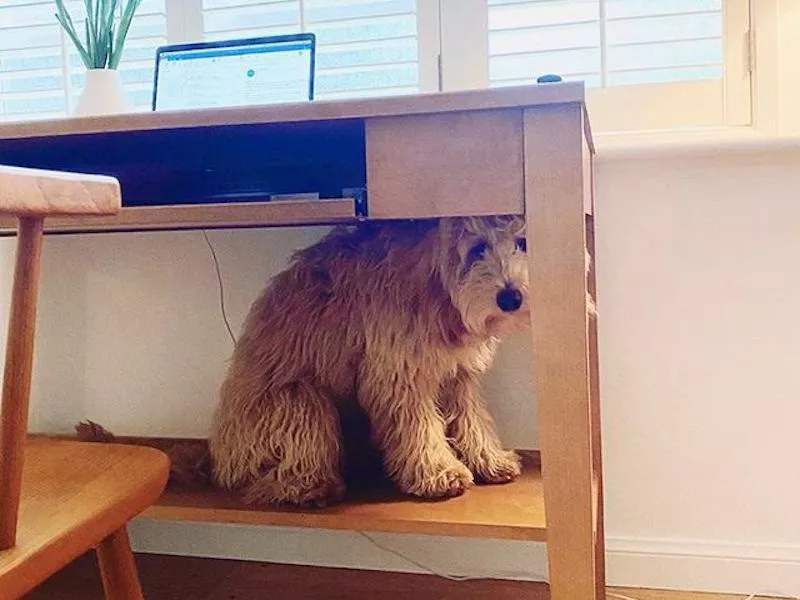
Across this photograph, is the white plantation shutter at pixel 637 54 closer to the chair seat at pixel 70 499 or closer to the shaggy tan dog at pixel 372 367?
the shaggy tan dog at pixel 372 367

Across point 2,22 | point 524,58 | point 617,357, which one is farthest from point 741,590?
point 2,22

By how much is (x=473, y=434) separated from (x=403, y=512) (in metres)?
0.20

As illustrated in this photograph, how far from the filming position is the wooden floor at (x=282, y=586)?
1.42 metres

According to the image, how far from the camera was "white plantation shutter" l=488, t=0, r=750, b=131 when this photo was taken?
1.38 meters

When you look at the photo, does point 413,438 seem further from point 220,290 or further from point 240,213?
point 220,290

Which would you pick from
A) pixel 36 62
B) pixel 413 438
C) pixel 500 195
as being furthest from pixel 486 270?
pixel 36 62

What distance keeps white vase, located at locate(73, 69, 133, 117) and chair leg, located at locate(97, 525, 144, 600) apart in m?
0.73

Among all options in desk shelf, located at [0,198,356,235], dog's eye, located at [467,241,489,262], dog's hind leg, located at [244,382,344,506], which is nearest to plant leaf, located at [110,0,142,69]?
desk shelf, located at [0,198,356,235]

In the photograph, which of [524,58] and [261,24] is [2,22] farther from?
[524,58]

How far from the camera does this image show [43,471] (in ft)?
2.87

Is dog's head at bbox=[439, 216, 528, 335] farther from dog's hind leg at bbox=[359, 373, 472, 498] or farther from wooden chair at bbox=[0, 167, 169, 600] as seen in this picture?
wooden chair at bbox=[0, 167, 169, 600]

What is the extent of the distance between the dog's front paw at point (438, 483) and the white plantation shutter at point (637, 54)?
63cm

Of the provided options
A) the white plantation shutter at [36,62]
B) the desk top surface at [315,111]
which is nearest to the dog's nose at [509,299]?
the desk top surface at [315,111]

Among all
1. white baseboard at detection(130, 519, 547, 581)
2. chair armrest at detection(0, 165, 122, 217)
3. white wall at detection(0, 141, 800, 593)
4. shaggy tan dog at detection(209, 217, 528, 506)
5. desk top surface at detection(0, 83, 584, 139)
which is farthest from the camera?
white baseboard at detection(130, 519, 547, 581)
